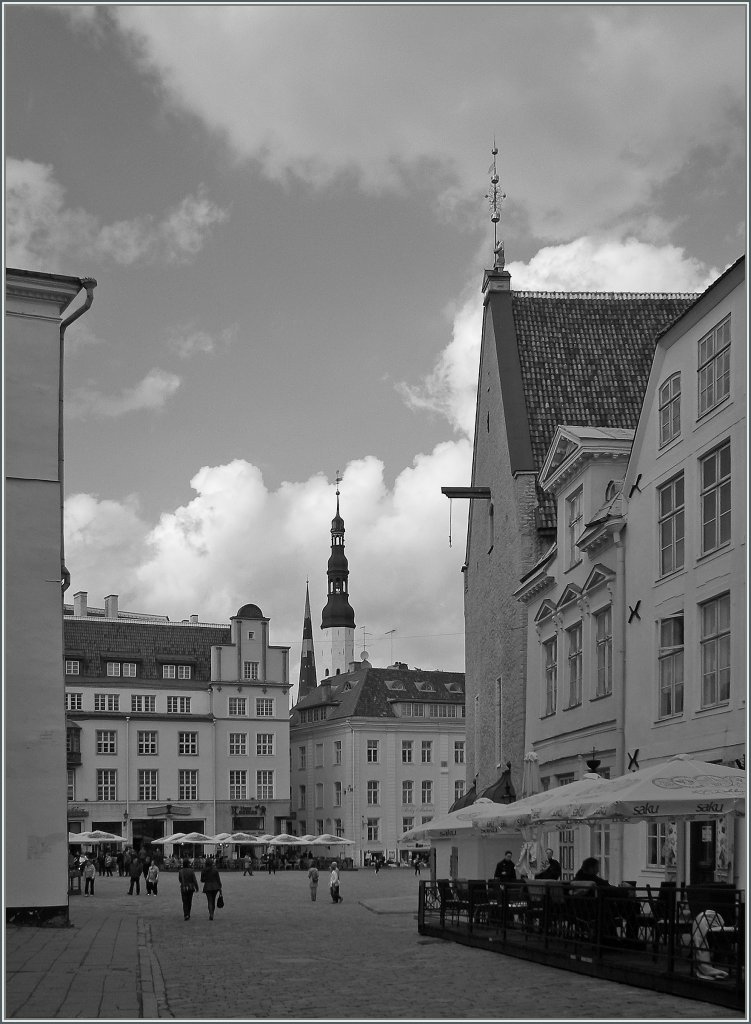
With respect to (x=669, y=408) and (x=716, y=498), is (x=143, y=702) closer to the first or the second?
(x=669, y=408)

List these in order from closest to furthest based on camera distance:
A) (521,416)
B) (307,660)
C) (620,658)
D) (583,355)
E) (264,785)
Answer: (620,658), (521,416), (583,355), (264,785), (307,660)

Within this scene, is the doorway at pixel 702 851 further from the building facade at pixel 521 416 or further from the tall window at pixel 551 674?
the building facade at pixel 521 416

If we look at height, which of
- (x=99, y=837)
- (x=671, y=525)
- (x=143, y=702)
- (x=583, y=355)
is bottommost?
A: (x=99, y=837)

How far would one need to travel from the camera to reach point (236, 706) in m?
93.4

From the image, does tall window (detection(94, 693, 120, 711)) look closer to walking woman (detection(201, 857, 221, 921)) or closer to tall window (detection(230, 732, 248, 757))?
tall window (detection(230, 732, 248, 757))

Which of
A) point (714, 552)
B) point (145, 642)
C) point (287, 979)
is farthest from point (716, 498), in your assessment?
point (145, 642)

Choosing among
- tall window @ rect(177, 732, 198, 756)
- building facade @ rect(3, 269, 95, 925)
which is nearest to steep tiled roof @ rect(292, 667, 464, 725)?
tall window @ rect(177, 732, 198, 756)

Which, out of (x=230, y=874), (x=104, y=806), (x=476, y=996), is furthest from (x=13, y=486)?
(x=104, y=806)

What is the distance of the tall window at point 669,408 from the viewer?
23266mm

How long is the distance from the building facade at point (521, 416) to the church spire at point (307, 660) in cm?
14571

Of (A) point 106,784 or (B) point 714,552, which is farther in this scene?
(A) point 106,784

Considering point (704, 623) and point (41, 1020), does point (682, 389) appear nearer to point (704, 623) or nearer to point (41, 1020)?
point (704, 623)

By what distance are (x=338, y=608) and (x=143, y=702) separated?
195 feet

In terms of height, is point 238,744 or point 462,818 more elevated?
point 462,818
